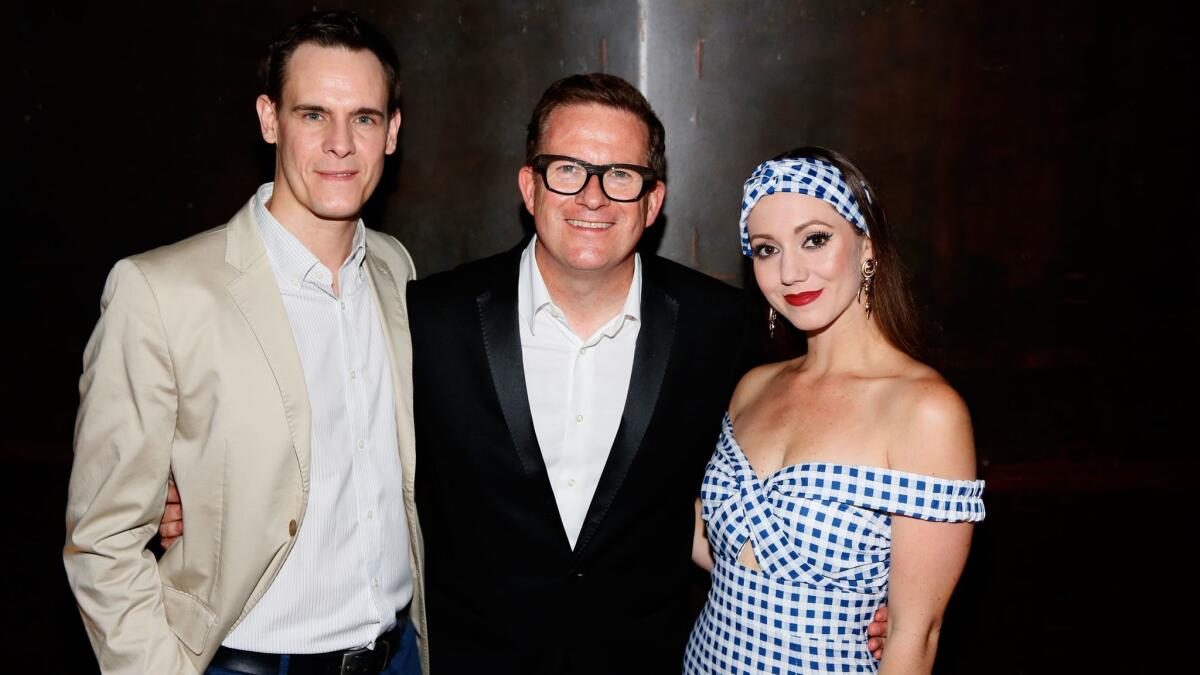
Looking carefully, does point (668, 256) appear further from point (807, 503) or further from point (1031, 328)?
point (1031, 328)

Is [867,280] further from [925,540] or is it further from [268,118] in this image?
[268,118]

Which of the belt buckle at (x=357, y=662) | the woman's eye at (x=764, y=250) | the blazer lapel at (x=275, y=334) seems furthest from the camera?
the woman's eye at (x=764, y=250)

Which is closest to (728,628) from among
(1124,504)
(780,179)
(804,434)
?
(804,434)

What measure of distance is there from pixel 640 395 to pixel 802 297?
0.48m

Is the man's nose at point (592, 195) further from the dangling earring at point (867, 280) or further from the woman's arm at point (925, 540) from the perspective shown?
the woman's arm at point (925, 540)

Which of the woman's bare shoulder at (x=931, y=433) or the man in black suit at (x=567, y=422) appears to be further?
the man in black suit at (x=567, y=422)

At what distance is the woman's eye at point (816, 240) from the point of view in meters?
1.90

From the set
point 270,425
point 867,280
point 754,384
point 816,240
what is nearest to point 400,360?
point 270,425

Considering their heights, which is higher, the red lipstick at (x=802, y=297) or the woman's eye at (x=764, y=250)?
the woman's eye at (x=764, y=250)

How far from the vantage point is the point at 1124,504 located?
293cm

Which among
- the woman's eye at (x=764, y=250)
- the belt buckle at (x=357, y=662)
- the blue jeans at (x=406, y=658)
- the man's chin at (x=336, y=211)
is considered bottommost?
the blue jeans at (x=406, y=658)

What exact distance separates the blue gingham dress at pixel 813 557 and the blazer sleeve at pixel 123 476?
4.08ft

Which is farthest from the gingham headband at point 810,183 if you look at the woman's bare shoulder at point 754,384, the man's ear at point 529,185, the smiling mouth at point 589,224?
the man's ear at point 529,185

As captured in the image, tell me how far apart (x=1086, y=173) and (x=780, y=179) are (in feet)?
5.00
